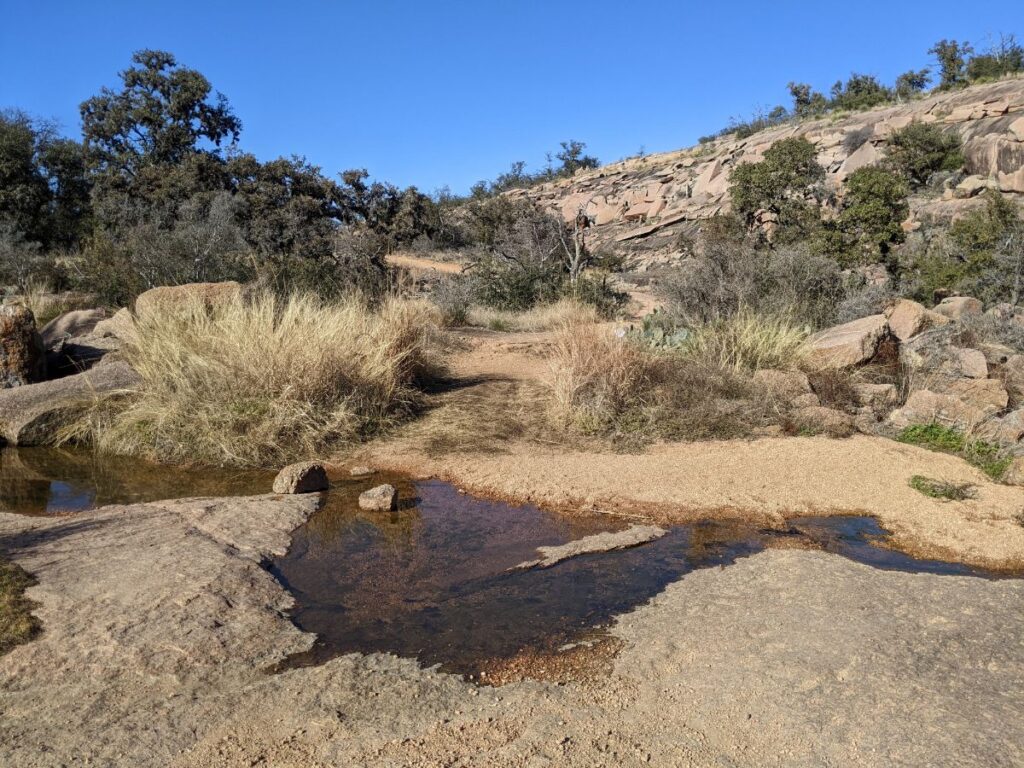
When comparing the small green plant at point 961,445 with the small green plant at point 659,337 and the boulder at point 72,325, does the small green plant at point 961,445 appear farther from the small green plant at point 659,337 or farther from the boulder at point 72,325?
the boulder at point 72,325

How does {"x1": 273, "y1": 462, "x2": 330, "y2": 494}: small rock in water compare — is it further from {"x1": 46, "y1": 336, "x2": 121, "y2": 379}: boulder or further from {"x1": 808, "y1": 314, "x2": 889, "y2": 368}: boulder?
{"x1": 808, "y1": 314, "x2": 889, "y2": 368}: boulder

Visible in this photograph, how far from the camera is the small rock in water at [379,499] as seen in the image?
5.39 m

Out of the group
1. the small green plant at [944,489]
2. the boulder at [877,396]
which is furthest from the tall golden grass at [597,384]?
the small green plant at [944,489]

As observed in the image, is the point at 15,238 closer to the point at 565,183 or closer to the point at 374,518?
the point at 374,518

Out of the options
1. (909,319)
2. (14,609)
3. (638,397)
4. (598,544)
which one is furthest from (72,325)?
(909,319)

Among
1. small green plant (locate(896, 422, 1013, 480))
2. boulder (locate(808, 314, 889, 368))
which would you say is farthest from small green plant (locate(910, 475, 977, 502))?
boulder (locate(808, 314, 889, 368))

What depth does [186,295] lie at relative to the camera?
10.1 meters

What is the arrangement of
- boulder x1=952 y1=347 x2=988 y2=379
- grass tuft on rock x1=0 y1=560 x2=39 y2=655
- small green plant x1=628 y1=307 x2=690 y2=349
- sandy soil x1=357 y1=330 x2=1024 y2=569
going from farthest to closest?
small green plant x1=628 y1=307 x2=690 y2=349 → boulder x1=952 y1=347 x2=988 y2=379 → sandy soil x1=357 y1=330 x2=1024 y2=569 → grass tuft on rock x1=0 y1=560 x2=39 y2=655

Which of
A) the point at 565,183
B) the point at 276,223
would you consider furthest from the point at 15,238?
the point at 565,183

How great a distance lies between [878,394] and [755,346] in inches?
55.5

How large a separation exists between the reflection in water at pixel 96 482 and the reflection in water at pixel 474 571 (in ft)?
3.63

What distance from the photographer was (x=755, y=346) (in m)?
8.85

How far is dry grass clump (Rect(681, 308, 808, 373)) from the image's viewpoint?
337 inches

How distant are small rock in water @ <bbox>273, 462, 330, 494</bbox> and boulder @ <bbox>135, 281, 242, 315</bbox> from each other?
4.48 metres
